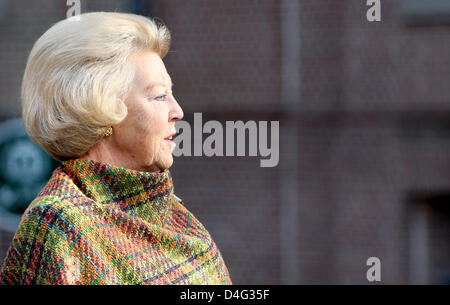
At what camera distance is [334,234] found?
580 cm

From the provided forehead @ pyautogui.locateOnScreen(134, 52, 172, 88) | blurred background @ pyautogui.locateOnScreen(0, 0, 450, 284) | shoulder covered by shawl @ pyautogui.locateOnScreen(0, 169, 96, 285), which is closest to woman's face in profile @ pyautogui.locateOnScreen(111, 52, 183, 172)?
forehead @ pyautogui.locateOnScreen(134, 52, 172, 88)

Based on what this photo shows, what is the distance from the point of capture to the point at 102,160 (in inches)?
87.0

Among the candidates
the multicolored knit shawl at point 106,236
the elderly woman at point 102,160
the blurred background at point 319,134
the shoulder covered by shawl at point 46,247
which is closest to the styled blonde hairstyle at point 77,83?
the elderly woman at point 102,160

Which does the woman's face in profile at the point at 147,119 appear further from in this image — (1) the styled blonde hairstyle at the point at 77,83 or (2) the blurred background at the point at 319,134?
(2) the blurred background at the point at 319,134

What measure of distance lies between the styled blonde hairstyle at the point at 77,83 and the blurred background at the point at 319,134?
145 inches

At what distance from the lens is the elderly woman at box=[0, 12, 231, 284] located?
A: 6.49 feet

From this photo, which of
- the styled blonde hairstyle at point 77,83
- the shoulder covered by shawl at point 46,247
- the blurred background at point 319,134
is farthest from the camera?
the blurred background at point 319,134

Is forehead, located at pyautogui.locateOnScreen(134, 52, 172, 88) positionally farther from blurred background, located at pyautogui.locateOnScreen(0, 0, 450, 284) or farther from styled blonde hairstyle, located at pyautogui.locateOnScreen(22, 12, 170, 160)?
blurred background, located at pyautogui.locateOnScreen(0, 0, 450, 284)

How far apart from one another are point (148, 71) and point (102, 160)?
31cm

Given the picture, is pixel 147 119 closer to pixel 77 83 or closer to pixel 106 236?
pixel 77 83

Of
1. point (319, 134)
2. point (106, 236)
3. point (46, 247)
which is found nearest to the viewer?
point (46, 247)

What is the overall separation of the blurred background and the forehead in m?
3.58

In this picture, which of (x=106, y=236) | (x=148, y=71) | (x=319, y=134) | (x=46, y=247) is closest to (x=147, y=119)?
(x=148, y=71)

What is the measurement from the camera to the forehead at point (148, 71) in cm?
220
